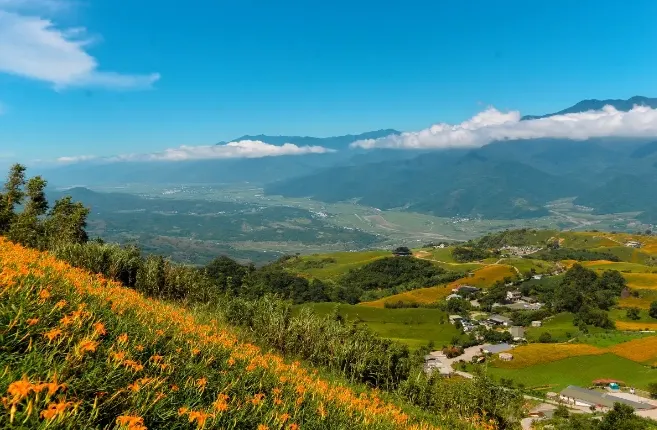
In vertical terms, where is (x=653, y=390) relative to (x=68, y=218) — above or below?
below

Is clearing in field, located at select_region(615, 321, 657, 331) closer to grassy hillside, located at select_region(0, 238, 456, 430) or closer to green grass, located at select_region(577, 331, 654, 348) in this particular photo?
green grass, located at select_region(577, 331, 654, 348)

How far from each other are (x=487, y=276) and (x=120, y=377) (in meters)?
117

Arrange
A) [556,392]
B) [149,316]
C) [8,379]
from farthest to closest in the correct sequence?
[556,392] < [149,316] < [8,379]

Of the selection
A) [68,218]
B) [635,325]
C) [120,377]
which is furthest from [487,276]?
[120,377]

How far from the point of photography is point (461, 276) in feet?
369

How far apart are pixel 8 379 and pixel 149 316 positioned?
3769mm

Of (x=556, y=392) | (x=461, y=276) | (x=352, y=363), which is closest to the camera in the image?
(x=352, y=363)

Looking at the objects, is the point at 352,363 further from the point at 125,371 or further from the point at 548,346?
the point at 548,346

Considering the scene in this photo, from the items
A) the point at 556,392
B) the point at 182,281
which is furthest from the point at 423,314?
the point at 182,281

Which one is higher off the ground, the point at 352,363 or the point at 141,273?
the point at 141,273

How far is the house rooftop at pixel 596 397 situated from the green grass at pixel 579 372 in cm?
290

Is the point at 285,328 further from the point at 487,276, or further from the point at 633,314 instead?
the point at 487,276

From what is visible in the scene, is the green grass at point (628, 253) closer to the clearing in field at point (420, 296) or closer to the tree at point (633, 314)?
the tree at point (633, 314)

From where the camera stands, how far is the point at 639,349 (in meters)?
56.3
